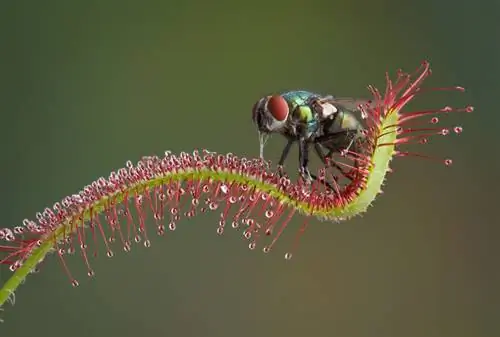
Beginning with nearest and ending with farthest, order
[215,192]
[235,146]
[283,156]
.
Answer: [215,192], [283,156], [235,146]

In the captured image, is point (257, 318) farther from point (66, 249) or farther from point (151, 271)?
point (66, 249)

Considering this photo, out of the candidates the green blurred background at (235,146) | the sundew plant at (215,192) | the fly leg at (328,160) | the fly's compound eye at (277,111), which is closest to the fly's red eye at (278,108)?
the fly's compound eye at (277,111)

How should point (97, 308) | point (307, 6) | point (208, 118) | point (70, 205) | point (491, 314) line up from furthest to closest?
point (307, 6), point (208, 118), point (491, 314), point (97, 308), point (70, 205)

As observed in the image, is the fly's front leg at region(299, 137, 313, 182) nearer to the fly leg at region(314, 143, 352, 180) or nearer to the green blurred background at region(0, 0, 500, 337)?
the fly leg at region(314, 143, 352, 180)

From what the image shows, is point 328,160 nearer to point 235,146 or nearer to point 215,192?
point 215,192

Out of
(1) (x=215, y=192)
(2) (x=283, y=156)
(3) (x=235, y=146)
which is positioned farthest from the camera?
(3) (x=235, y=146)

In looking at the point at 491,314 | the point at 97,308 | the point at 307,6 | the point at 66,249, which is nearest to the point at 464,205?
the point at 491,314

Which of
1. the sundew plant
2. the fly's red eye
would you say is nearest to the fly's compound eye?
the fly's red eye

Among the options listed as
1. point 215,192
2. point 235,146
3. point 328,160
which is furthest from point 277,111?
point 235,146
